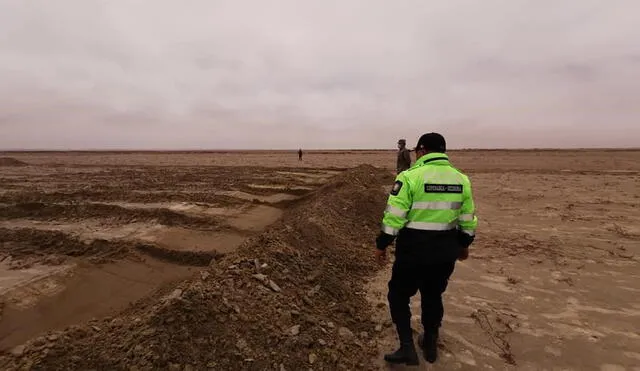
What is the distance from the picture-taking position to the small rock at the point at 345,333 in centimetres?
411

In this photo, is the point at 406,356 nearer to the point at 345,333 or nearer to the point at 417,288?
the point at 417,288

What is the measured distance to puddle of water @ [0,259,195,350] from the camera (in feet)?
15.8

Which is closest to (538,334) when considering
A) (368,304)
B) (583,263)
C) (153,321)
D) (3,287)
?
(368,304)

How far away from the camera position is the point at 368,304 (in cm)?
501

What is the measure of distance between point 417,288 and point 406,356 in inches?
25.5

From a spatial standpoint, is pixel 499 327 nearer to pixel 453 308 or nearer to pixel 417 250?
pixel 453 308

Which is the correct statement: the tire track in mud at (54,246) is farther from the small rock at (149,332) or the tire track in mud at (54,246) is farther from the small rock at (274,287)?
the small rock at (149,332)

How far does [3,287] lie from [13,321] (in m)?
1.33

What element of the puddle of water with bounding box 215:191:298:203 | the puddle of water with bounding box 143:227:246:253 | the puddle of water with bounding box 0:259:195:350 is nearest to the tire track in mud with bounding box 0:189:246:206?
the puddle of water with bounding box 215:191:298:203

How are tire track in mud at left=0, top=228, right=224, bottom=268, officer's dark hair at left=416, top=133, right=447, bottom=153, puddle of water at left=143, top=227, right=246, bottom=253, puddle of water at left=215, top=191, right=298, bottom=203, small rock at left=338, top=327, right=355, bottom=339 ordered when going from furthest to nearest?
puddle of water at left=215, top=191, right=298, bottom=203
puddle of water at left=143, top=227, right=246, bottom=253
tire track in mud at left=0, top=228, right=224, bottom=268
small rock at left=338, top=327, right=355, bottom=339
officer's dark hair at left=416, top=133, right=447, bottom=153

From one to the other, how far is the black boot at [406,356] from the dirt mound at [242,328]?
30cm

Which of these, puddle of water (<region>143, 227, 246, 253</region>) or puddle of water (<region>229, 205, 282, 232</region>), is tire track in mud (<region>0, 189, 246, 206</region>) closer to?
puddle of water (<region>229, 205, 282, 232</region>)

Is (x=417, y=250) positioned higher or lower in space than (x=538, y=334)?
higher

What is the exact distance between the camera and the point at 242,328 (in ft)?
12.2
